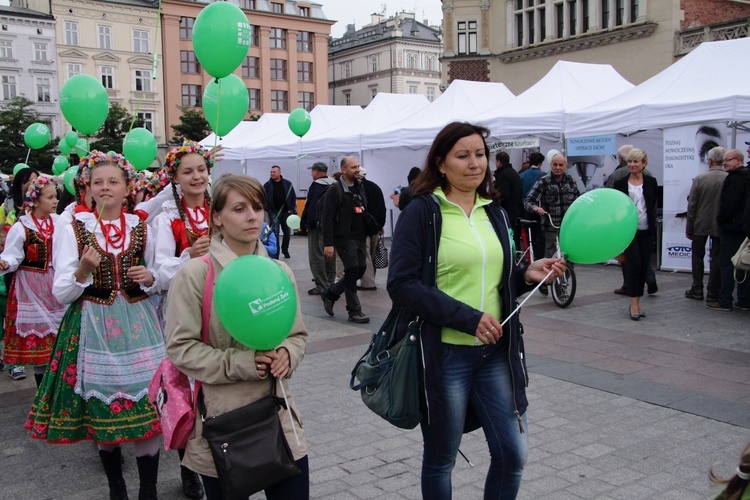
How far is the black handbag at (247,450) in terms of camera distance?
7.97 feet

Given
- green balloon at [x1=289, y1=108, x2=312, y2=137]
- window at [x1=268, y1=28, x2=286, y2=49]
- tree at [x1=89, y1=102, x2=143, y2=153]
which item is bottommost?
green balloon at [x1=289, y1=108, x2=312, y2=137]

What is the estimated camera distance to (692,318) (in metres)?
8.30

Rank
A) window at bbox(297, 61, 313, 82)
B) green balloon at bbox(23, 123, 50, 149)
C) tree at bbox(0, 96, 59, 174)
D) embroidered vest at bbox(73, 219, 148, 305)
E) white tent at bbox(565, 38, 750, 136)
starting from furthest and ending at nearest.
→ window at bbox(297, 61, 313, 82), tree at bbox(0, 96, 59, 174), green balloon at bbox(23, 123, 50, 149), white tent at bbox(565, 38, 750, 136), embroidered vest at bbox(73, 219, 148, 305)

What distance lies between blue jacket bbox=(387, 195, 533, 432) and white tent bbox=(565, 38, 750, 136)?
9038 mm

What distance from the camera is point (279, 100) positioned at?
236ft

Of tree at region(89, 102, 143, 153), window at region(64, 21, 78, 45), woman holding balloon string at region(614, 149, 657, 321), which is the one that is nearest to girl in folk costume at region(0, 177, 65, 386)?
woman holding balloon string at region(614, 149, 657, 321)

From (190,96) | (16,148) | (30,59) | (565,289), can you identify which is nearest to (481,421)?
(565,289)

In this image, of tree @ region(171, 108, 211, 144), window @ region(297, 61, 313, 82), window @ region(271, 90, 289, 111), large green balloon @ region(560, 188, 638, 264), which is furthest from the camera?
window @ region(297, 61, 313, 82)

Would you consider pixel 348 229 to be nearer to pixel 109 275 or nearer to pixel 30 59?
pixel 109 275

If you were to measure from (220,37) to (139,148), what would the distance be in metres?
2.35

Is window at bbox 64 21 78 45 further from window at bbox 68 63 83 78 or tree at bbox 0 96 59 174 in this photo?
tree at bbox 0 96 59 174

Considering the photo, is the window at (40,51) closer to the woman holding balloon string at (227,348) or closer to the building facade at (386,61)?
the building facade at (386,61)

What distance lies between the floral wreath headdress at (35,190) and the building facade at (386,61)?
78.2m

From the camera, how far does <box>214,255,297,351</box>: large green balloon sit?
7.70 feet
